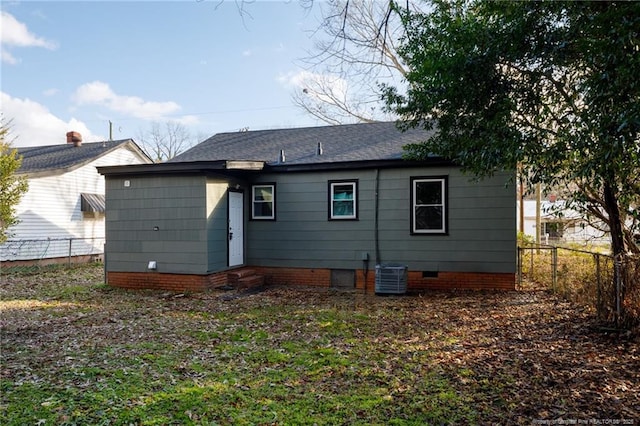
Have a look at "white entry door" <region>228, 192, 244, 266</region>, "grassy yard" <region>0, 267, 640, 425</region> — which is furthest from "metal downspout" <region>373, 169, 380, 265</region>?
"white entry door" <region>228, 192, 244, 266</region>

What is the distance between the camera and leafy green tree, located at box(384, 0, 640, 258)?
382cm

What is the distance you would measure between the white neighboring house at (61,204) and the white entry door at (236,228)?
773 cm

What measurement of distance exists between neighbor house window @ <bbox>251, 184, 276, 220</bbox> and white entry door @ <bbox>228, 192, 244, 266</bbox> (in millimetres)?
359

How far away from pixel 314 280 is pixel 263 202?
253cm

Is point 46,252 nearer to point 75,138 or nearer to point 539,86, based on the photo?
point 75,138

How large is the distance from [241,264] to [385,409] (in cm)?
766

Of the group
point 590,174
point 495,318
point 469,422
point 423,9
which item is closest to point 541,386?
point 469,422

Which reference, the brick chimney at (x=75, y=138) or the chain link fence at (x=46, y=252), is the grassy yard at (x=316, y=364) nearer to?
the chain link fence at (x=46, y=252)

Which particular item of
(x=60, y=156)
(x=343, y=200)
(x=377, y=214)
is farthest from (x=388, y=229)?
(x=60, y=156)

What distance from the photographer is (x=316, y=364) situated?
4.44m

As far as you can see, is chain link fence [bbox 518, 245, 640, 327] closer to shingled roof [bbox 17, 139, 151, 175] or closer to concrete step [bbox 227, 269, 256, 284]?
concrete step [bbox 227, 269, 256, 284]

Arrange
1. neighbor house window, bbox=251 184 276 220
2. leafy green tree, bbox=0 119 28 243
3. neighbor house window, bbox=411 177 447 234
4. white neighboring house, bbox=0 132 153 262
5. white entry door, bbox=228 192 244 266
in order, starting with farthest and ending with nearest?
white neighboring house, bbox=0 132 153 262 → leafy green tree, bbox=0 119 28 243 → neighbor house window, bbox=251 184 276 220 → white entry door, bbox=228 192 244 266 → neighbor house window, bbox=411 177 447 234

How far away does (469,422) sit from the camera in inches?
122

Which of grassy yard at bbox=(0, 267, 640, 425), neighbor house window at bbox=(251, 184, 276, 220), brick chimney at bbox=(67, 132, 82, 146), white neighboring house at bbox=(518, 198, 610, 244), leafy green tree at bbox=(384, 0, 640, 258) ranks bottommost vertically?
grassy yard at bbox=(0, 267, 640, 425)
